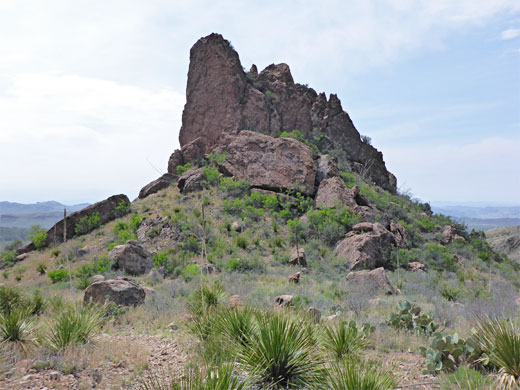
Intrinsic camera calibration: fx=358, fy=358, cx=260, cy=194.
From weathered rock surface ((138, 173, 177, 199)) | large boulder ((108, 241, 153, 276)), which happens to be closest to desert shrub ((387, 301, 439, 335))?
large boulder ((108, 241, 153, 276))

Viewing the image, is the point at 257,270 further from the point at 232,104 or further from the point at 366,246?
the point at 232,104

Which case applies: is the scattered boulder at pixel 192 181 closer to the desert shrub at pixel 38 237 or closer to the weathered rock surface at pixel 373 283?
the desert shrub at pixel 38 237

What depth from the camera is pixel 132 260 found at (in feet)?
49.8

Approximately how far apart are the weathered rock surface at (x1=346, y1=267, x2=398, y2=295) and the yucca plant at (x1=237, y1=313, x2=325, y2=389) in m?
7.66

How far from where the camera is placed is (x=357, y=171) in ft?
112

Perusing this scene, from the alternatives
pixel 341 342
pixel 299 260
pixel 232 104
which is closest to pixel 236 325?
pixel 341 342

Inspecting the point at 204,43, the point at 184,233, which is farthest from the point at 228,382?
the point at 204,43

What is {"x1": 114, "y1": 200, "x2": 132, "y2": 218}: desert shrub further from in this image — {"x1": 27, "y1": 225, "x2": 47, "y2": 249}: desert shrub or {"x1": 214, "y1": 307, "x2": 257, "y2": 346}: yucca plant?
{"x1": 214, "y1": 307, "x2": 257, "y2": 346}: yucca plant

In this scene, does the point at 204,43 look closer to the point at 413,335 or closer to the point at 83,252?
the point at 83,252

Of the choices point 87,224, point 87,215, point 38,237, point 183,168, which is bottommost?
point 38,237

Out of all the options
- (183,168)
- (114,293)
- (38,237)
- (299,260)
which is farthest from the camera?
(183,168)

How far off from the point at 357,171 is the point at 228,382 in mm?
32670

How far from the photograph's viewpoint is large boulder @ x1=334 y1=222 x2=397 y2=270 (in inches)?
631

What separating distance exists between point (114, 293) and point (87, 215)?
55.4ft
